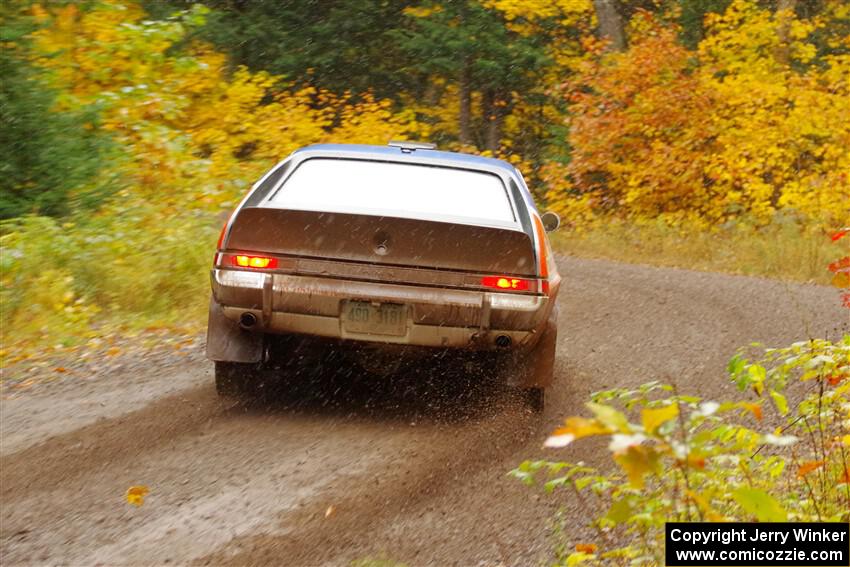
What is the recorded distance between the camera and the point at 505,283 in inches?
235

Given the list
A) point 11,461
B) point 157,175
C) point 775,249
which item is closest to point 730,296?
point 775,249

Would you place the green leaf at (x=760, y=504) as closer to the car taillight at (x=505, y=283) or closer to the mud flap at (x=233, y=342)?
the car taillight at (x=505, y=283)

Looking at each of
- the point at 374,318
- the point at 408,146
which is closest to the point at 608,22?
the point at 408,146

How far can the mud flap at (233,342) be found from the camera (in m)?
6.31

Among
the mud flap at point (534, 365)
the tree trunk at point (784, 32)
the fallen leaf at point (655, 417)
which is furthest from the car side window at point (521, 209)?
the tree trunk at point (784, 32)

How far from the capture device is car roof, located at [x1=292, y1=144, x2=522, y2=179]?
701 cm

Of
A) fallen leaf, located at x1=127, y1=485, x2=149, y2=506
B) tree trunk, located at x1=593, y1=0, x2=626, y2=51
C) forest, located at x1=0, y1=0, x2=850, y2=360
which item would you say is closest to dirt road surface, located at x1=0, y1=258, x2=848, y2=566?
fallen leaf, located at x1=127, y1=485, x2=149, y2=506

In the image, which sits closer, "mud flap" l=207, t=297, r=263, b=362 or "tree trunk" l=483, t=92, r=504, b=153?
"mud flap" l=207, t=297, r=263, b=362

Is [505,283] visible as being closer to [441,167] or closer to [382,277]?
[382,277]

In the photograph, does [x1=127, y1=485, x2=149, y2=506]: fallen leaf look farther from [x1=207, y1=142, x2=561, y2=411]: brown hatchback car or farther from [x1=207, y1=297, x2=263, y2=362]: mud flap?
[x1=207, y1=297, x2=263, y2=362]: mud flap

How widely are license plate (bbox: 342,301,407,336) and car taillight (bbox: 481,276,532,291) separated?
475mm

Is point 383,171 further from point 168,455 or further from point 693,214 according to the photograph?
point 693,214

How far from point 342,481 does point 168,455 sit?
1005mm
